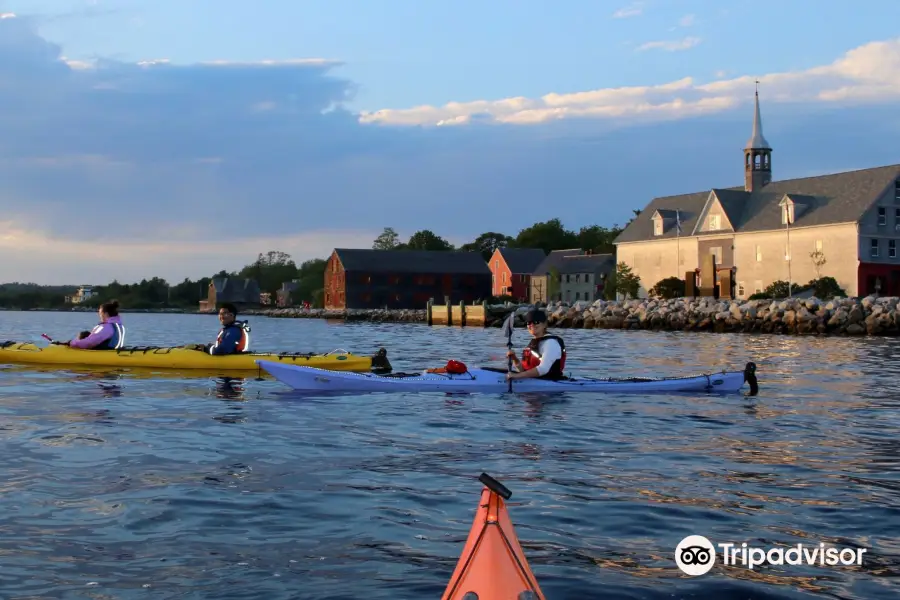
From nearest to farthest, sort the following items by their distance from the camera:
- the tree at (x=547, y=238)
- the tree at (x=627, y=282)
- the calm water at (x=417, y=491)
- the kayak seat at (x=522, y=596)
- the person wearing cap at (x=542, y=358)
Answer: the kayak seat at (x=522, y=596) < the calm water at (x=417, y=491) < the person wearing cap at (x=542, y=358) < the tree at (x=627, y=282) < the tree at (x=547, y=238)

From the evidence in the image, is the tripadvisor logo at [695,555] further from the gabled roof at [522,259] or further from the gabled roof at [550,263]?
the gabled roof at [522,259]

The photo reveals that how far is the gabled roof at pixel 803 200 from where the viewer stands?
52156 mm

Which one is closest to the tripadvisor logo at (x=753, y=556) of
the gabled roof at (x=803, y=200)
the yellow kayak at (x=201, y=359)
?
the yellow kayak at (x=201, y=359)

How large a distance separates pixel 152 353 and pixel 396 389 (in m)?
6.54

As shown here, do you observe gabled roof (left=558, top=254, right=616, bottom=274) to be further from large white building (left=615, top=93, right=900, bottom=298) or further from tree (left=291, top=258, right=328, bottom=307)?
tree (left=291, top=258, right=328, bottom=307)

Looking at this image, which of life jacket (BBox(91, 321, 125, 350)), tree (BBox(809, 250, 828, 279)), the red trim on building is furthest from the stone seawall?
life jacket (BBox(91, 321, 125, 350))

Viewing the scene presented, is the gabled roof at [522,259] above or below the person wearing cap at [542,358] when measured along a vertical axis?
A: above

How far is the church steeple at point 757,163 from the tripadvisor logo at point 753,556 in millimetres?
59301

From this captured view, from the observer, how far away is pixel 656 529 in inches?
253

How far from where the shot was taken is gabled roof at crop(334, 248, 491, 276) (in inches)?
3784

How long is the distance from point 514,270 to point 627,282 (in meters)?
33.6

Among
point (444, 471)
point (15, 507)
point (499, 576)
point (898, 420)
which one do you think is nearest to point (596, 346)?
point (898, 420)

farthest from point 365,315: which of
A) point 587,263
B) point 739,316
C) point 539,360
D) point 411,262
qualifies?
point 539,360

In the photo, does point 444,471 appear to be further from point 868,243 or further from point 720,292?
point 720,292
